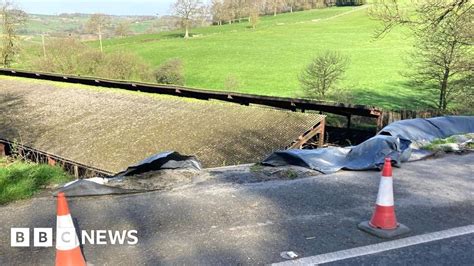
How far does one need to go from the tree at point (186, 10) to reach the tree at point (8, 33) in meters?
34.2

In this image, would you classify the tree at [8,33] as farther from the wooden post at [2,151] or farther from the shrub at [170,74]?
the wooden post at [2,151]

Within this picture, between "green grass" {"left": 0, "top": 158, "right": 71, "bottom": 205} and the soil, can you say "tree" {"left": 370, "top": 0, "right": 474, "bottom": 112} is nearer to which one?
the soil

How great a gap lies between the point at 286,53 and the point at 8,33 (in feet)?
117

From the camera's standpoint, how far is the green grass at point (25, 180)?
5098 millimetres

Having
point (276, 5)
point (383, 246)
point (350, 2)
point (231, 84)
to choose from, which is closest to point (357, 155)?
point (383, 246)

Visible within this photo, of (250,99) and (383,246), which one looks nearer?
(383,246)

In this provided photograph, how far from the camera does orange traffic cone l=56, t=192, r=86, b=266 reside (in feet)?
10.2

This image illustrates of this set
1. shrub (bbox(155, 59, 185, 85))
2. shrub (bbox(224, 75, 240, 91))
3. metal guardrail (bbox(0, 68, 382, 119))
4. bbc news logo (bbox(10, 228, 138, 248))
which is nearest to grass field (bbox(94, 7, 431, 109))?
shrub (bbox(224, 75, 240, 91))

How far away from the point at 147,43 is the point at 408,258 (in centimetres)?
7407

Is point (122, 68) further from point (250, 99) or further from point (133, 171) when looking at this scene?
point (133, 171)

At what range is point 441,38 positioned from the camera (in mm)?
23031

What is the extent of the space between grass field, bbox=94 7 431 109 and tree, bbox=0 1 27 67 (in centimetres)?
1363

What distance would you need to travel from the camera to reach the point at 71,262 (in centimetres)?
311

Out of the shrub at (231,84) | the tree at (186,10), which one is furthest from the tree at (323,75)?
the tree at (186,10)
